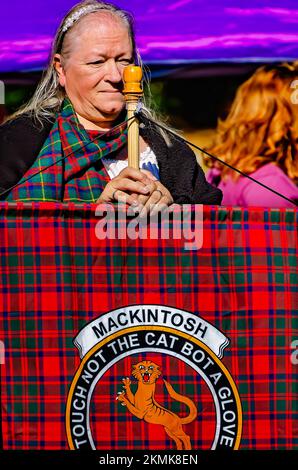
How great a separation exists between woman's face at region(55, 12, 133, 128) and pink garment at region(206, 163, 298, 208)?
1.05 meters

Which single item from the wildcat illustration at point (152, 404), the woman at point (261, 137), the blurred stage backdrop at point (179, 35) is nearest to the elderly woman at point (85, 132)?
the wildcat illustration at point (152, 404)

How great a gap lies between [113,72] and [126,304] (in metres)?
0.76

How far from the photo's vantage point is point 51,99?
2.90m

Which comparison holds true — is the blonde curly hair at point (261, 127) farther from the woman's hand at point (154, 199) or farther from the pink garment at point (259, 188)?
the woman's hand at point (154, 199)

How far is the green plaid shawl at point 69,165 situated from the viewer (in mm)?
2578

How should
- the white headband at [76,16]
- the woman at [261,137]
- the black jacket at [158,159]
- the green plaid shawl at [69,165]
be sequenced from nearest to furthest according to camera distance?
the green plaid shawl at [69,165], the black jacket at [158,159], the white headband at [76,16], the woman at [261,137]

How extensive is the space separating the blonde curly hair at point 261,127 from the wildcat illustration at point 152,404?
159 cm

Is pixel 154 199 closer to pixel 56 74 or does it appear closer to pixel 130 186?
Result: pixel 130 186

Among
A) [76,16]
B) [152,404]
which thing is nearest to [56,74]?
[76,16]

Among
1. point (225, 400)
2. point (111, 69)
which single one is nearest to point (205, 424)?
point (225, 400)

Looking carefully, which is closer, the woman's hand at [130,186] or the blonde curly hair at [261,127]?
the woman's hand at [130,186]

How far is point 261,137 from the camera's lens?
3.86 metres

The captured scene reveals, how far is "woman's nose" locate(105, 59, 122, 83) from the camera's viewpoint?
274 cm
